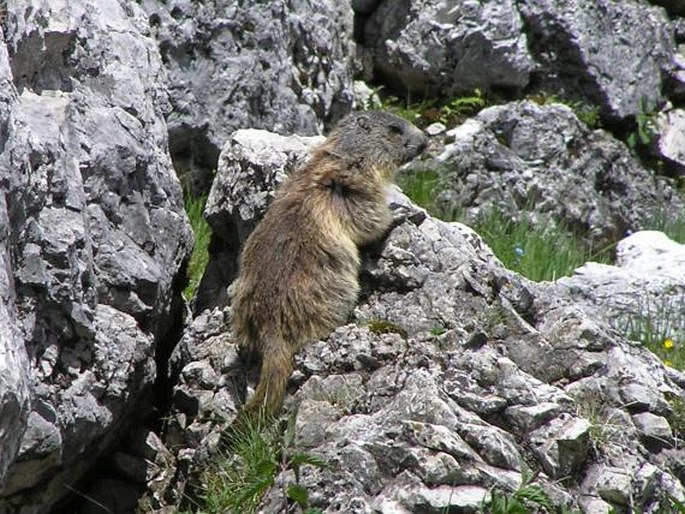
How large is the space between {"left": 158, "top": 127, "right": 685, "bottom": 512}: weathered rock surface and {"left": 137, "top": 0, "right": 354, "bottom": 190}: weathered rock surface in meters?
2.07

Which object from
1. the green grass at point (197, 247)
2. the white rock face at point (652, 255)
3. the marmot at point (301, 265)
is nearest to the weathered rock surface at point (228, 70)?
the green grass at point (197, 247)

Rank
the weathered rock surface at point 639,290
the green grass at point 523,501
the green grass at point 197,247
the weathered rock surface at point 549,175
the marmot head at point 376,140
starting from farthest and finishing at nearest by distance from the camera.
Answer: the weathered rock surface at point 549,175 → the weathered rock surface at point 639,290 → the green grass at point 197,247 → the marmot head at point 376,140 → the green grass at point 523,501

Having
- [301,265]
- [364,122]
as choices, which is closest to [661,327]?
[364,122]

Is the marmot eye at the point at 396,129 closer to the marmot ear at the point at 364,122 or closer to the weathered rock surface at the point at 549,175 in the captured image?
the marmot ear at the point at 364,122

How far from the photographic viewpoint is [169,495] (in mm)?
6953

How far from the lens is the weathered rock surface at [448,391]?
591cm

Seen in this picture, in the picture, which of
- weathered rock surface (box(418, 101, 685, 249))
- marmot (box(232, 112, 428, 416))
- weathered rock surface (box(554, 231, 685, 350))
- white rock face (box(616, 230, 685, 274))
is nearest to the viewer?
marmot (box(232, 112, 428, 416))

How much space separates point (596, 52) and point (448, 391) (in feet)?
22.1

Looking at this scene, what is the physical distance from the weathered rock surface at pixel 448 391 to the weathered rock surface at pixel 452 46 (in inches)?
165

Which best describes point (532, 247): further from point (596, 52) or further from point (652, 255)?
point (596, 52)

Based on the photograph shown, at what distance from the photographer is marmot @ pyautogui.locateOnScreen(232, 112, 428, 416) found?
705 centimetres

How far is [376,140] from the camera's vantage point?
8336 mm

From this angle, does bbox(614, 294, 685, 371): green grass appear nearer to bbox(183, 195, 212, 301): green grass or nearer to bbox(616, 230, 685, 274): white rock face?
bbox(616, 230, 685, 274): white rock face

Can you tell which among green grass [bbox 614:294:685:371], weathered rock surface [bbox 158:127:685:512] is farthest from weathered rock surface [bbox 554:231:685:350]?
weathered rock surface [bbox 158:127:685:512]
